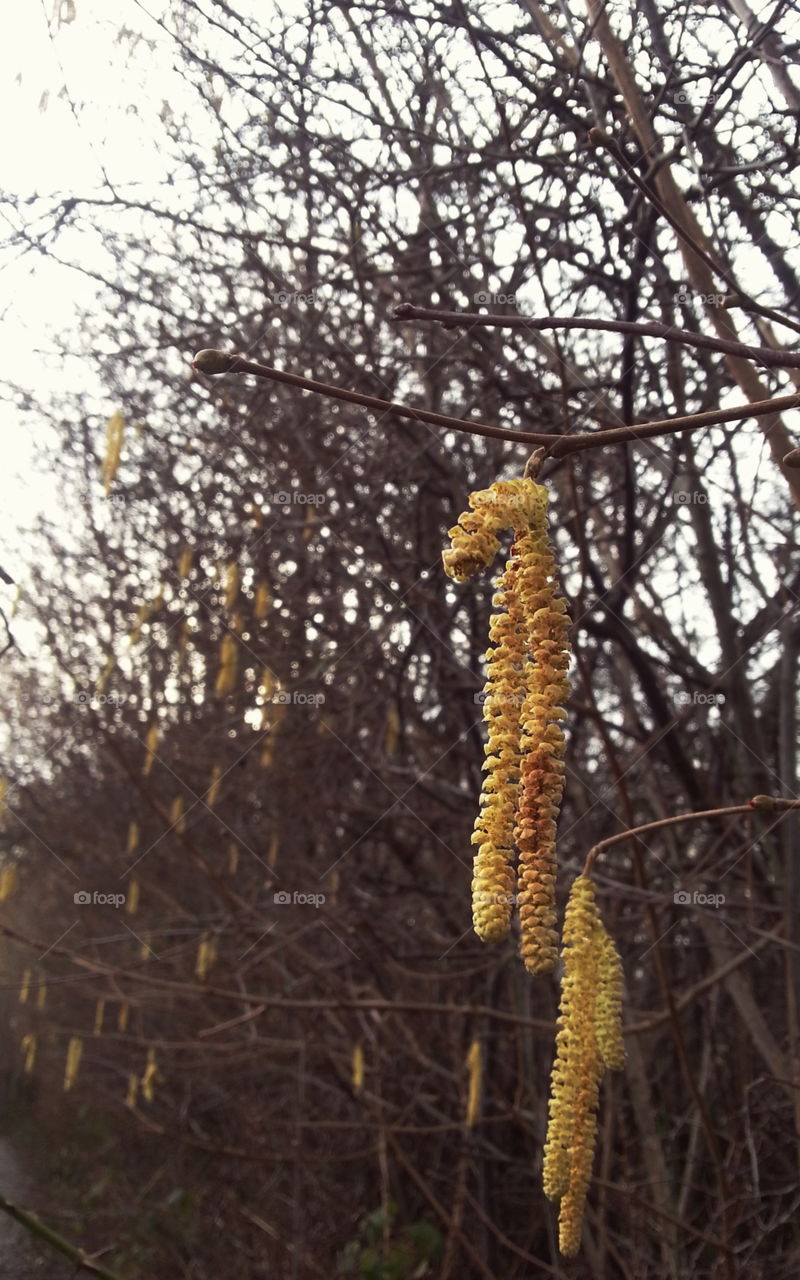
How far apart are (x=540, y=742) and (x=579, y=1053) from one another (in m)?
0.47

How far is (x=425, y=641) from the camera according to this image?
3.76m

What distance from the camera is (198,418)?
4.07m

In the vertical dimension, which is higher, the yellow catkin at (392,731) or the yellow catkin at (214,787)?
the yellow catkin at (392,731)

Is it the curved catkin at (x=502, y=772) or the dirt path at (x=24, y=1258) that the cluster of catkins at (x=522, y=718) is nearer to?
the curved catkin at (x=502, y=772)

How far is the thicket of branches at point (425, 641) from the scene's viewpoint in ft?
8.52

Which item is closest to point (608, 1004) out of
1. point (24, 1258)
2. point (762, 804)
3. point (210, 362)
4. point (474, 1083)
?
point (762, 804)

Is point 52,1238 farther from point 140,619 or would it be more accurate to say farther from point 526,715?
point 140,619

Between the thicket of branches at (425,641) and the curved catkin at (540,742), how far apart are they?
40.8 inches

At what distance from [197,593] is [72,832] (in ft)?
9.02

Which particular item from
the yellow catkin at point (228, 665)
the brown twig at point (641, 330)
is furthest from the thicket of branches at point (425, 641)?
the brown twig at point (641, 330)

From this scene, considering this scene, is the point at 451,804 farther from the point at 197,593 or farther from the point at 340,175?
the point at 340,175

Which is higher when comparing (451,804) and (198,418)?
(198,418)

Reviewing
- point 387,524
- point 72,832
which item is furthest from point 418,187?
point 72,832

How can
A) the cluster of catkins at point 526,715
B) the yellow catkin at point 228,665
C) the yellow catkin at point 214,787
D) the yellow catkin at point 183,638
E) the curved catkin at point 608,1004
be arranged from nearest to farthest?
1. the cluster of catkins at point 526,715
2. the curved catkin at point 608,1004
3. the yellow catkin at point 228,665
4. the yellow catkin at point 214,787
5. the yellow catkin at point 183,638
